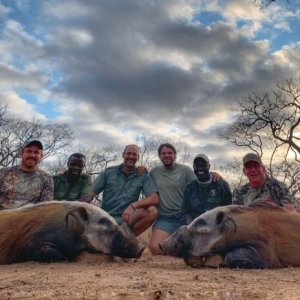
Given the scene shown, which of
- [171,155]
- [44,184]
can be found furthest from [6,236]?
[171,155]

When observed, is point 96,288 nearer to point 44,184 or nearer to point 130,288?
point 130,288

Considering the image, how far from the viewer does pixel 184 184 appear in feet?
26.5

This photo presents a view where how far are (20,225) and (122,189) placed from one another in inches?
102

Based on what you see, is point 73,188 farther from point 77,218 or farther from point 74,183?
point 77,218

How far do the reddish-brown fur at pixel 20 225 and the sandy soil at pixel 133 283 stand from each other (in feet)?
0.80

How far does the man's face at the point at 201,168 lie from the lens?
7203mm

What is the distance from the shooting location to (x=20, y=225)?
5273 millimetres

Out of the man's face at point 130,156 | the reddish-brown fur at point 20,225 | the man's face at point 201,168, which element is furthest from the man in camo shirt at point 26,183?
the man's face at point 201,168

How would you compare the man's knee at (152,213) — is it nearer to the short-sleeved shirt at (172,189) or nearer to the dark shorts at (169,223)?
the dark shorts at (169,223)

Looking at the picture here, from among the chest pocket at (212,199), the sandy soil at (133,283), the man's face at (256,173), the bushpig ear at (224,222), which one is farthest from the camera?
the chest pocket at (212,199)

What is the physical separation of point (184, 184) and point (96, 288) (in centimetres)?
501

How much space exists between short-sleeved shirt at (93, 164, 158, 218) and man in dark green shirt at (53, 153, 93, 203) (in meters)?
0.36

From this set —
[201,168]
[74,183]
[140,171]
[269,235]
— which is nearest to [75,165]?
[74,183]

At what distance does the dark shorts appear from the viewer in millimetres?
7711
